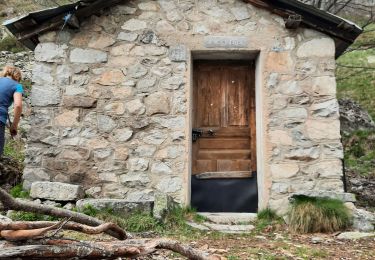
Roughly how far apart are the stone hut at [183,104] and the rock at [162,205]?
0.32m

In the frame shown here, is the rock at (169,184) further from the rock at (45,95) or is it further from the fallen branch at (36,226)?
the fallen branch at (36,226)

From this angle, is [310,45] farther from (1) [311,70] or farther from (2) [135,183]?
(2) [135,183]

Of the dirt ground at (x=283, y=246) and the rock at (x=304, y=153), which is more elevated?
the rock at (x=304, y=153)

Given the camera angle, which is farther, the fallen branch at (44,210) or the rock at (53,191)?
the rock at (53,191)

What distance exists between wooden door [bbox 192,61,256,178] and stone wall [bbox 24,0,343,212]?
29 centimetres

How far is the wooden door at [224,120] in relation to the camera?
5.94 meters

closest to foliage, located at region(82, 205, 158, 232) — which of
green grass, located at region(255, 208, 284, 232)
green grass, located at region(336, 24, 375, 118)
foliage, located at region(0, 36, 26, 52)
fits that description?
green grass, located at region(255, 208, 284, 232)

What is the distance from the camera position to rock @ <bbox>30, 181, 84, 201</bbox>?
5145 mm

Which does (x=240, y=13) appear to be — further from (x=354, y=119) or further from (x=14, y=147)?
(x=354, y=119)

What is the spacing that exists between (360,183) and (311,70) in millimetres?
2966

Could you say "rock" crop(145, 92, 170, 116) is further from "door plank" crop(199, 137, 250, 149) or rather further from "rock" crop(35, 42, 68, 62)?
"rock" crop(35, 42, 68, 62)

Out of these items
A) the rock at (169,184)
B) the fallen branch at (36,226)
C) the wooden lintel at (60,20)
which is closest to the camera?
the fallen branch at (36,226)

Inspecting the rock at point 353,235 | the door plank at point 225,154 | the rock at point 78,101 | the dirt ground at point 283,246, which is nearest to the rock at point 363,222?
the rock at point 353,235

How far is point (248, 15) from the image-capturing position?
586 centimetres
